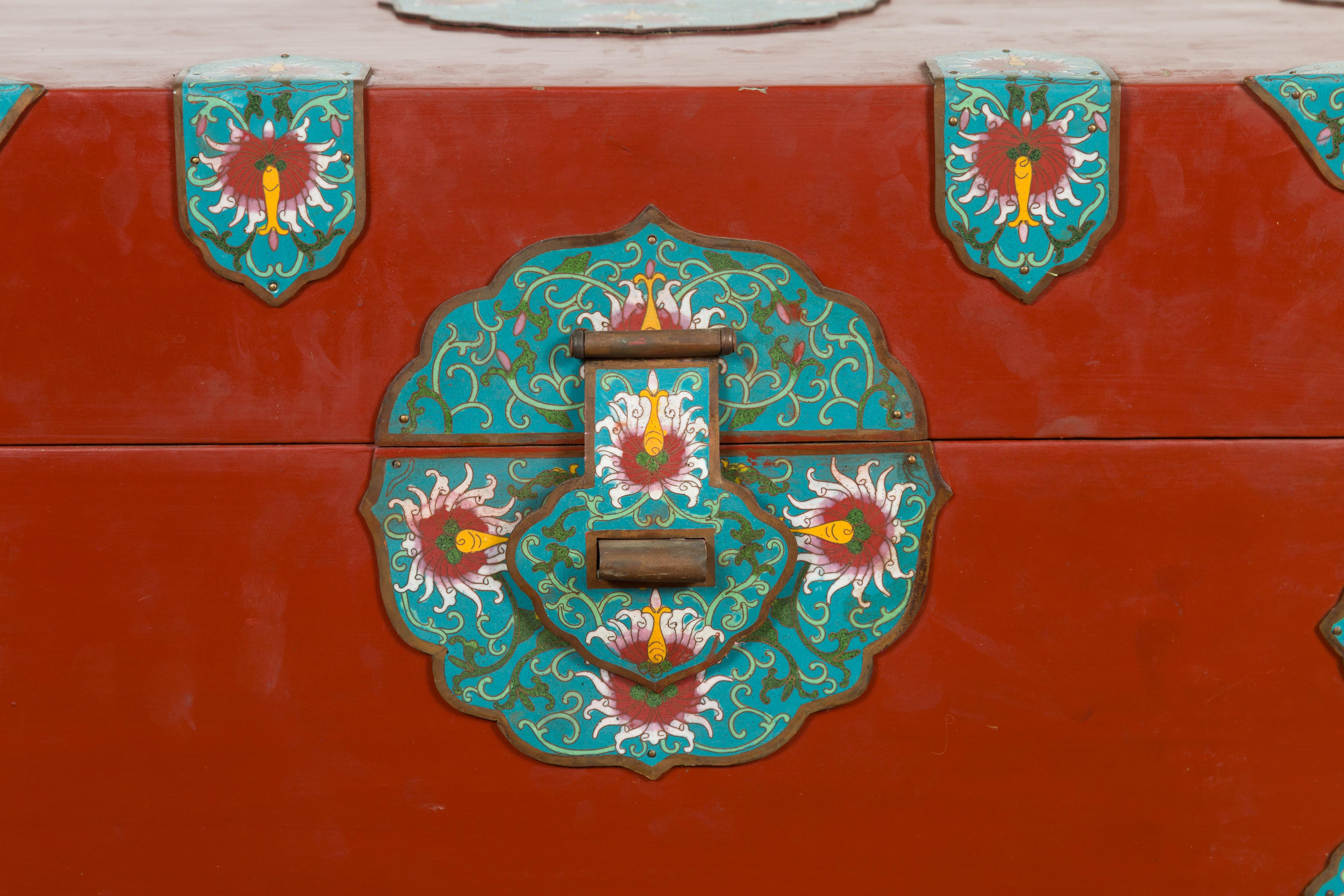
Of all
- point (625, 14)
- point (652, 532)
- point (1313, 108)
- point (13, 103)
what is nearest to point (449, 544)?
point (652, 532)

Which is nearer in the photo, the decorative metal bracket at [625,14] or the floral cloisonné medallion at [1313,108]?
the floral cloisonné medallion at [1313,108]

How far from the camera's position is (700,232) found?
3.43 ft

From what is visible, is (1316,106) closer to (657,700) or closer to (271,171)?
(657,700)

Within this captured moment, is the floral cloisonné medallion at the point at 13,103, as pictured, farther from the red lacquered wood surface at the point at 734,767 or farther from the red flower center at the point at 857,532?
the red flower center at the point at 857,532

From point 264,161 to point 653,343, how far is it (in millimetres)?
401

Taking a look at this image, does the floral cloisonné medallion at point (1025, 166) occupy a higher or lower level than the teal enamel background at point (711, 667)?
higher

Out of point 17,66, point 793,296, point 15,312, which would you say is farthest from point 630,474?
point 17,66

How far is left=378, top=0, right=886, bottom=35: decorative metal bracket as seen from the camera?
1.29 meters

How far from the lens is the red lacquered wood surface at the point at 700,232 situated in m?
1.03

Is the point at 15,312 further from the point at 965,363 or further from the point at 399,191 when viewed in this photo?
the point at 965,363

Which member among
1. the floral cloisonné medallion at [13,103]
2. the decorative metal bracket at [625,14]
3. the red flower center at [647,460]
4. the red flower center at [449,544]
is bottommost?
the red flower center at [449,544]

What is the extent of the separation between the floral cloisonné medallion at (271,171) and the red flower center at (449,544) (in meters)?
0.26

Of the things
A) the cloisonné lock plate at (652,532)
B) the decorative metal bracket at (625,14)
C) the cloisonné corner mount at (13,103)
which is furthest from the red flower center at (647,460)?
the cloisonné corner mount at (13,103)

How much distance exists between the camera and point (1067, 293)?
3.48ft
